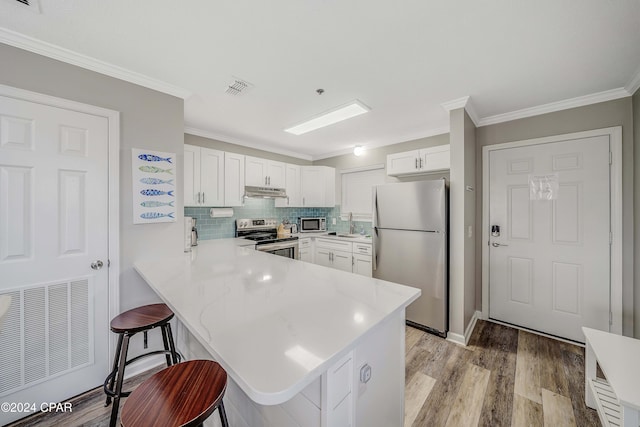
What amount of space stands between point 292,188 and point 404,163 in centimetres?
194

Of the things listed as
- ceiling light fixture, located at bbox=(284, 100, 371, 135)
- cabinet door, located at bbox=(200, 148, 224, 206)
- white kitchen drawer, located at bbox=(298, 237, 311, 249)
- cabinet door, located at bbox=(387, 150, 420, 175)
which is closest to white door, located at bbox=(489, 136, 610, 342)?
cabinet door, located at bbox=(387, 150, 420, 175)

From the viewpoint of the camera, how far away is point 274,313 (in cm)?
104

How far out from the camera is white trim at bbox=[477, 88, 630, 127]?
2.17 meters

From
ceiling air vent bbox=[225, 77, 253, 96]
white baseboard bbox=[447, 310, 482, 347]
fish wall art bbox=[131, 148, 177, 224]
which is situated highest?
ceiling air vent bbox=[225, 77, 253, 96]

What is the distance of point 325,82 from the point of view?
79.7 inches

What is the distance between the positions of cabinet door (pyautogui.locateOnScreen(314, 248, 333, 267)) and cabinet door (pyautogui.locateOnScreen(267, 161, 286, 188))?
1.29m

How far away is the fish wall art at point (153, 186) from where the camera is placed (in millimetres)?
1945

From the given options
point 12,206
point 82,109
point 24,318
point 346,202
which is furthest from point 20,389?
point 346,202

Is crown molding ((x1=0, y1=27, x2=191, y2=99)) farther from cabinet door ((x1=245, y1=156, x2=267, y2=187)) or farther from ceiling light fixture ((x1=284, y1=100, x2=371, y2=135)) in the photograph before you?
cabinet door ((x1=245, y1=156, x2=267, y2=187))

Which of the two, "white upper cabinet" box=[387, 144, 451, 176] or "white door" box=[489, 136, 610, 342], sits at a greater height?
"white upper cabinet" box=[387, 144, 451, 176]

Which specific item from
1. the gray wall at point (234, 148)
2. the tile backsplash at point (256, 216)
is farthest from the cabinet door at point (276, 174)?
the tile backsplash at point (256, 216)

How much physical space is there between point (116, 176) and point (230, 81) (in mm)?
1172

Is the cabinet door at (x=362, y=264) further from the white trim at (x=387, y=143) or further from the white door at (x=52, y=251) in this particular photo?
Answer: the white door at (x=52, y=251)

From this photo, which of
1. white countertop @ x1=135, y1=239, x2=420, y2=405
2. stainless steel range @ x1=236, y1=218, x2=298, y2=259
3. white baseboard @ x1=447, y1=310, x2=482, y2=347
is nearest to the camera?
white countertop @ x1=135, y1=239, x2=420, y2=405
